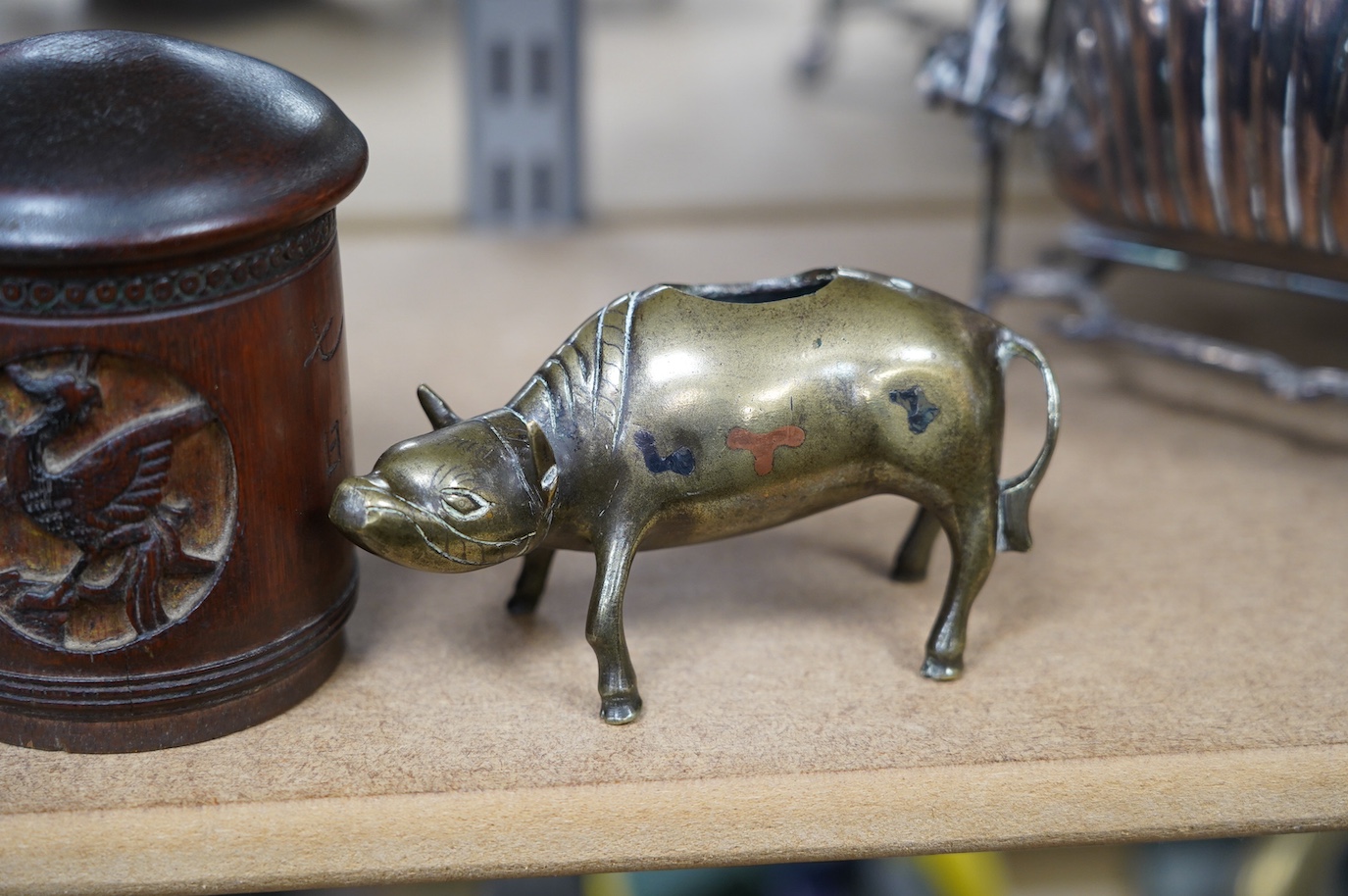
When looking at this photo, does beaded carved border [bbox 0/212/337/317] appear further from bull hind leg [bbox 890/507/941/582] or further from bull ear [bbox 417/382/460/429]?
bull hind leg [bbox 890/507/941/582]

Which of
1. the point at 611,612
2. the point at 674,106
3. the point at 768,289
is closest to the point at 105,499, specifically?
the point at 611,612

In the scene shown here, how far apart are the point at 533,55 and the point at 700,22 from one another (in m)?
0.42

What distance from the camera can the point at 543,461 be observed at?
952mm

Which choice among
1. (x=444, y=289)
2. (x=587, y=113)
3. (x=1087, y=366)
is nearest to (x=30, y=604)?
(x=444, y=289)

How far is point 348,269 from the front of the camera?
6.00ft

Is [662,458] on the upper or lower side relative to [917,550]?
upper

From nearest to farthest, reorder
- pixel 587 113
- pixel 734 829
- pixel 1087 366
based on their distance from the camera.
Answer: pixel 734 829 → pixel 1087 366 → pixel 587 113

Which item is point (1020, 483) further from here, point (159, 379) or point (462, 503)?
point (159, 379)

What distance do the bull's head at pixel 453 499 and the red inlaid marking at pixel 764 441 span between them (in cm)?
12

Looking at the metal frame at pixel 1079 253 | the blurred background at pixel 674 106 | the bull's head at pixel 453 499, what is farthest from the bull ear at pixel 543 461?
the blurred background at pixel 674 106

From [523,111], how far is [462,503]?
42.0 inches

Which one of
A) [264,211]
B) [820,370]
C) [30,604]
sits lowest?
[30,604]

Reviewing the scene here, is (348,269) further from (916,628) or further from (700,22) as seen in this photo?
(916,628)

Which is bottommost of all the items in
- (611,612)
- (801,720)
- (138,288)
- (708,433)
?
(801,720)
